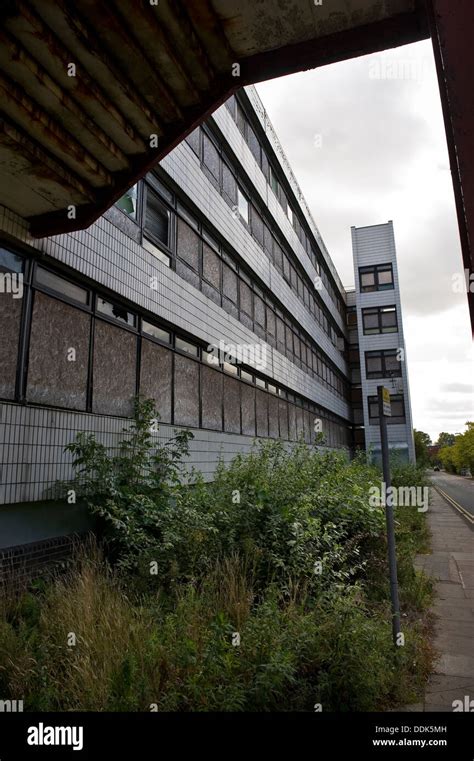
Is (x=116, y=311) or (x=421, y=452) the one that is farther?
(x=421, y=452)

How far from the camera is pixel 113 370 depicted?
317 inches

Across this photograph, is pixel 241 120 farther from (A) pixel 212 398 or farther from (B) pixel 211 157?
(A) pixel 212 398

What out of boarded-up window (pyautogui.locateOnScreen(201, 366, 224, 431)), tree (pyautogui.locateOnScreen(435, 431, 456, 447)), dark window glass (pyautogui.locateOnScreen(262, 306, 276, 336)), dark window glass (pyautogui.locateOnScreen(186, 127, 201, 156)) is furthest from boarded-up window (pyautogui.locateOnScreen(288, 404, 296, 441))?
tree (pyautogui.locateOnScreen(435, 431, 456, 447))

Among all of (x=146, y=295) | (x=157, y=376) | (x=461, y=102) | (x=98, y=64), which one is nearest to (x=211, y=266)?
(x=146, y=295)

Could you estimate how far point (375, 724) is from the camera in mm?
3414

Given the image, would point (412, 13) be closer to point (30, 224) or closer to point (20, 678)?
point (30, 224)

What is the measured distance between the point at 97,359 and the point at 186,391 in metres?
3.27

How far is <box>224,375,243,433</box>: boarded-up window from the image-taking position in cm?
1305

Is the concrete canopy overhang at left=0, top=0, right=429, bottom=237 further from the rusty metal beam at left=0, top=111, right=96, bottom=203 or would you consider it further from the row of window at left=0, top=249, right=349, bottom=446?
the row of window at left=0, top=249, right=349, bottom=446

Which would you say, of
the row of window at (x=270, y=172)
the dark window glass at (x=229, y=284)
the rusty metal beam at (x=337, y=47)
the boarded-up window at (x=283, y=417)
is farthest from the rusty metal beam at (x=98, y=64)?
the boarded-up window at (x=283, y=417)

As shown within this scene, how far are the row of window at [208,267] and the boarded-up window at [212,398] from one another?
1.95 meters

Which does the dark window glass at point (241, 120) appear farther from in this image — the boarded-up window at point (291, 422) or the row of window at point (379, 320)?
the row of window at point (379, 320)

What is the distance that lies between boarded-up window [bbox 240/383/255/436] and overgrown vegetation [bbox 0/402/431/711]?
666 centimetres

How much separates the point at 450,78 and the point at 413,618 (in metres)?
5.54
